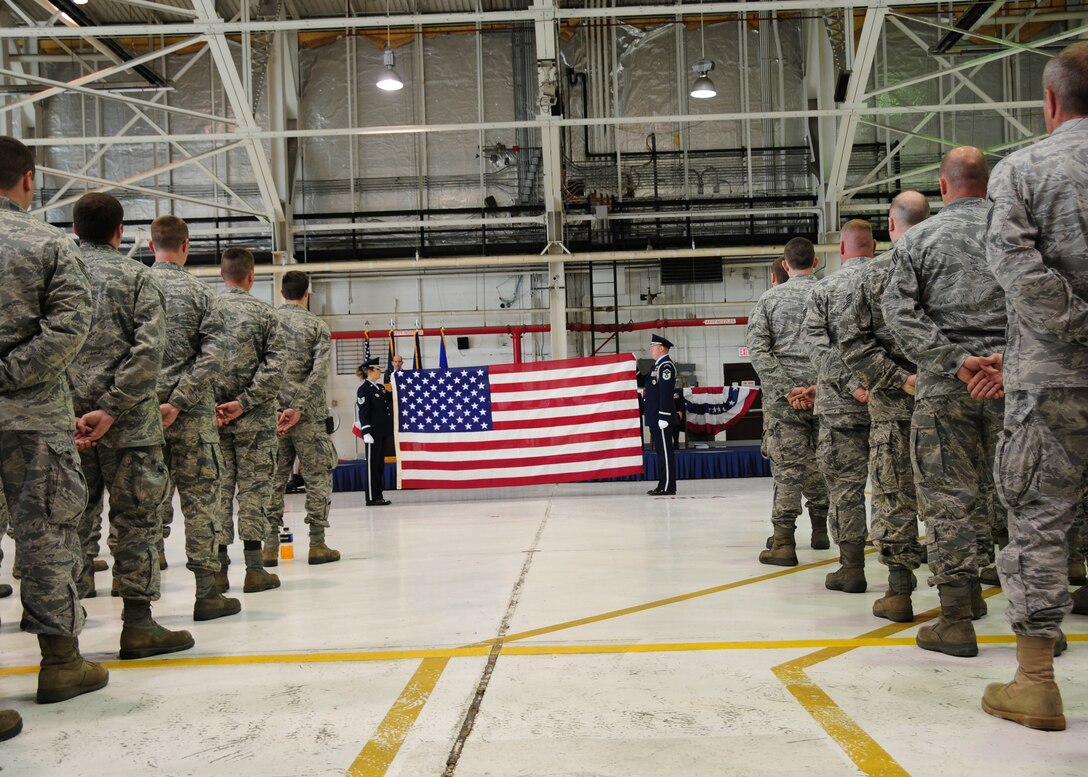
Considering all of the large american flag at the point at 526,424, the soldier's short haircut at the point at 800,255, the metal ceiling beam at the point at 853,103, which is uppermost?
the metal ceiling beam at the point at 853,103

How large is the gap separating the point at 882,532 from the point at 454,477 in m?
6.99

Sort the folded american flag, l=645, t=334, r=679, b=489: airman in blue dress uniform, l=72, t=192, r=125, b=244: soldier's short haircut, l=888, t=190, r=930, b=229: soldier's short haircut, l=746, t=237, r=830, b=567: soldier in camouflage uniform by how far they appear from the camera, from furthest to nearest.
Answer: the folded american flag < l=645, t=334, r=679, b=489: airman in blue dress uniform < l=746, t=237, r=830, b=567: soldier in camouflage uniform < l=888, t=190, r=930, b=229: soldier's short haircut < l=72, t=192, r=125, b=244: soldier's short haircut

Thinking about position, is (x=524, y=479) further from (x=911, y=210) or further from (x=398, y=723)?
(x=398, y=723)

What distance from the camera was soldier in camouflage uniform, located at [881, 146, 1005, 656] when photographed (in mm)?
3258

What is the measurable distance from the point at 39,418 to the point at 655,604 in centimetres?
280

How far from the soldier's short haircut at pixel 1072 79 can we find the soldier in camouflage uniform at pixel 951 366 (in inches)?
26.1

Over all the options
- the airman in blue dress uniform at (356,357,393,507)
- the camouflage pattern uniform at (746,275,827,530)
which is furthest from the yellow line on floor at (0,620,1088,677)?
the airman in blue dress uniform at (356,357,393,507)

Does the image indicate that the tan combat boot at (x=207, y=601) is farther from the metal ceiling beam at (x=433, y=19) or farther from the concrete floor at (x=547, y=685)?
the metal ceiling beam at (x=433, y=19)

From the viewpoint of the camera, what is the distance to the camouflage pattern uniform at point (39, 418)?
9.71ft

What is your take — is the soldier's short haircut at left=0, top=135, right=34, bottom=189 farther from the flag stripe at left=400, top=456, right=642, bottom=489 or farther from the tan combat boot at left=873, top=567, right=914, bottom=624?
the flag stripe at left=400, top=456, right=642, bottom=489

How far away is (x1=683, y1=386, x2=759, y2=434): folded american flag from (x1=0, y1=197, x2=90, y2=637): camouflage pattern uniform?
484 inches

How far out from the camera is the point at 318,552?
641cm

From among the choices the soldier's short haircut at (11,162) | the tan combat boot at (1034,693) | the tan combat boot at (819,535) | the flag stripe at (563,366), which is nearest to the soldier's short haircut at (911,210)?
the tan combat boot at (1034,693)

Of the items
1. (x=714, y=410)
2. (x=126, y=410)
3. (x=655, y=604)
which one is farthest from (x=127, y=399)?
(x=714, y=410)
